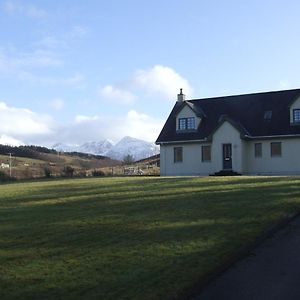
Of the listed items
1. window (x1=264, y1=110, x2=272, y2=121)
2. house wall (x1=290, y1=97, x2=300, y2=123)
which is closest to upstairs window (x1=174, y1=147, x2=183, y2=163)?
window (x1=264, y1=110, x2=272, y2=121)

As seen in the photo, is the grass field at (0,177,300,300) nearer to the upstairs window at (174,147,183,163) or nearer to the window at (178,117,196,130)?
the upstairs window at (174,147,183,163)

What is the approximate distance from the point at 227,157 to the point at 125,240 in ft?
106

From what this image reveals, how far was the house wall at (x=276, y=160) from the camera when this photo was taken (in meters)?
40.1

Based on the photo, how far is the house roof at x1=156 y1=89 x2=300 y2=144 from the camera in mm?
41406

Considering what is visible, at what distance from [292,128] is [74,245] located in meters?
32.5

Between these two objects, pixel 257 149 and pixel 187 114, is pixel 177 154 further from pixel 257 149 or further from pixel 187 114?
pixel 257 149

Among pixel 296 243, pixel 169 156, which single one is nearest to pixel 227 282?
pixel 296 243

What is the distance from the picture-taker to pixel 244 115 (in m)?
44.0

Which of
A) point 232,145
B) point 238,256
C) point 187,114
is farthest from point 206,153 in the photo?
point 238,256

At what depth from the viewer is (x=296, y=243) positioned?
34.8 ft

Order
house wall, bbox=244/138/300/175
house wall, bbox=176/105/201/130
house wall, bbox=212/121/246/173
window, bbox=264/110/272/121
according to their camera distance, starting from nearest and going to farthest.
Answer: house wall, bbox=244/138/300/175
house wall, bbox=212/121/246/173
window, bbox=264/110/272/121
house wall, bbox=176/105/201/130

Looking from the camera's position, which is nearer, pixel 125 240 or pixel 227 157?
pixel 125 240

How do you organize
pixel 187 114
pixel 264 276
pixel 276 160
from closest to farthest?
1. pixel 264 276
2. pixel 276 160
3. pixel 187 114

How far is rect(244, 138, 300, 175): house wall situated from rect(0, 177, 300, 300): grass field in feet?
76.3
